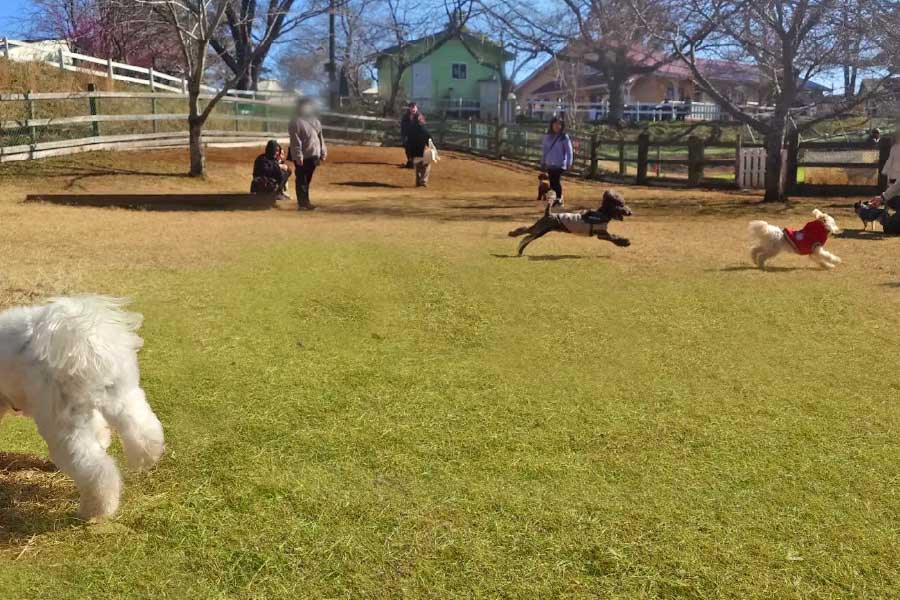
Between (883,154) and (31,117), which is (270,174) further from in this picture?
(883,154)

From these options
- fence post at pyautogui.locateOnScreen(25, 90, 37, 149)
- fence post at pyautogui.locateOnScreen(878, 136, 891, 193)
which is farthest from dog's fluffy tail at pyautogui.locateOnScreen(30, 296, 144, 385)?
fence post at pyautogui.locateOnScreen(25, 90, 37, 149)

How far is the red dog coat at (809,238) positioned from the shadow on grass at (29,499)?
295 inches

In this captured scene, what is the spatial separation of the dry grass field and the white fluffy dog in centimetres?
25

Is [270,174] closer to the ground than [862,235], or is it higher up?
higher up

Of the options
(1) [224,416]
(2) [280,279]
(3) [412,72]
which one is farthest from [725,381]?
(3) [412,72]

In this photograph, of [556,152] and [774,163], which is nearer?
[556,152]

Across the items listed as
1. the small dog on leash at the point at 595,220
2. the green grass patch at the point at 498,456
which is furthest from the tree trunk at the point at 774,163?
the green grass patch at the point at 498,456

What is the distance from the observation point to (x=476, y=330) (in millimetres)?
5863

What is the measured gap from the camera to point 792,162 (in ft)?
55.1

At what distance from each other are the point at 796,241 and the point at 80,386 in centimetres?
756

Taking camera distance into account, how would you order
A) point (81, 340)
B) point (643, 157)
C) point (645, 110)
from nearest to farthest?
1. point (81, 340)
2. point (643, 157)
3. point (645, 110)

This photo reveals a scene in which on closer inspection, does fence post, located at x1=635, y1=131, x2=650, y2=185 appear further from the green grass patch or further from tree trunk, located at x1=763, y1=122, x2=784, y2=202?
the green grass patch

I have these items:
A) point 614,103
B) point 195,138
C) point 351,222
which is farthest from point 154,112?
point 614,103

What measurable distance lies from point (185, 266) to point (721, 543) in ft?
21.4
